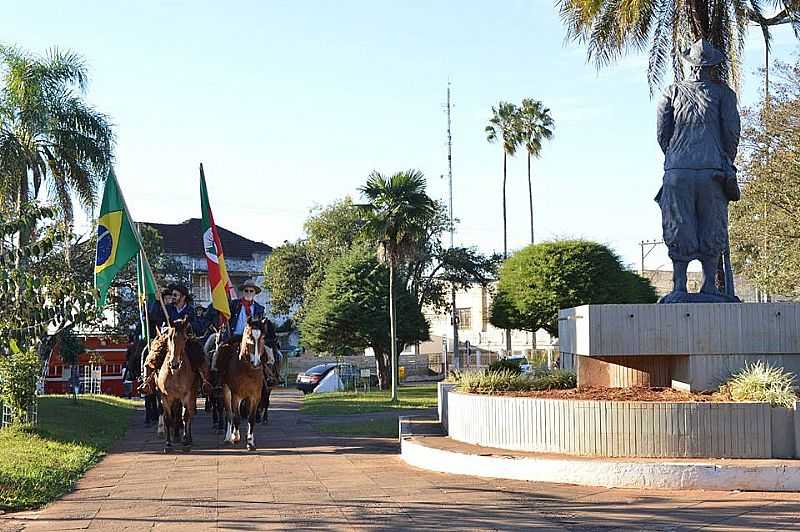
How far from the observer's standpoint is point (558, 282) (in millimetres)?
44594

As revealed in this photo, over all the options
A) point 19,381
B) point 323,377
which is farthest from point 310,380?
point 19,381

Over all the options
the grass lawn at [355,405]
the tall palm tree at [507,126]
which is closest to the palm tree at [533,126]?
the tall palm tree at [507,126]

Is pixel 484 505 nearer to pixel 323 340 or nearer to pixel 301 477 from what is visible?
pixel 301 477

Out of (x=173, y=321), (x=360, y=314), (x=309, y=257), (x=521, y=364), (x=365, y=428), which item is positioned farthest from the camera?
(x=309, y=257)

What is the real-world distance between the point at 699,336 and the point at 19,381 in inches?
469

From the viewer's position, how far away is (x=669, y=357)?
46.3 ft

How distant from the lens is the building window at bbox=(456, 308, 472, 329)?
85.6 metres

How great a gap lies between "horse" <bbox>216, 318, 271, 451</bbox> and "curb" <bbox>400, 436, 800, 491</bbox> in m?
5.12

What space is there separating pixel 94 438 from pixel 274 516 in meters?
10.2

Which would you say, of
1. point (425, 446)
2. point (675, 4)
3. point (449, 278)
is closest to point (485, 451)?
point (425, 446)

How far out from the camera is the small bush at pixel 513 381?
48.6ft

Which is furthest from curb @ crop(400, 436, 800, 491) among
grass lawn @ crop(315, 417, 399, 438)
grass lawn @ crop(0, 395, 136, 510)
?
grass lawn @ crop(315, 417, 399, 438)

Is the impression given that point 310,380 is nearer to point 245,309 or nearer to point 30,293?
point 245,309

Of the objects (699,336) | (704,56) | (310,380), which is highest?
(704,56)
